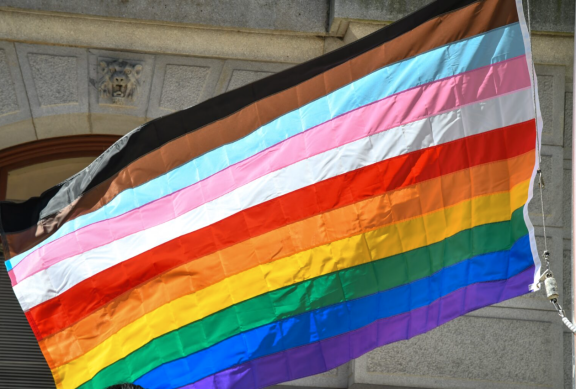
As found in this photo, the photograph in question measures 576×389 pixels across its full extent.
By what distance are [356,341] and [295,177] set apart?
1.06 meters

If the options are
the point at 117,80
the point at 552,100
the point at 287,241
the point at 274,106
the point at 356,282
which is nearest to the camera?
the point at 356,282

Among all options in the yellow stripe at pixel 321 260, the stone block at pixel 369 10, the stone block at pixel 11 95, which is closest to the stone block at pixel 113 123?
the stone block at pixel 11 95

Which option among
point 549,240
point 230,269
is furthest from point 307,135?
point 549,240

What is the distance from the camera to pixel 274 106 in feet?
16.0

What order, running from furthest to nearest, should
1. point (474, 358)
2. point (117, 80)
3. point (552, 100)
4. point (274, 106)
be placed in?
point (552, 100)
point (117, 80)
point (474, 358)
point (274, 106)

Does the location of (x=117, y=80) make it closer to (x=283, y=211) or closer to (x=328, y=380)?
(x=283, y=211)

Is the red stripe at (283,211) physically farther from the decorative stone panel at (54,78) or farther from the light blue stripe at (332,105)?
the decorative stone panel at (54,78)

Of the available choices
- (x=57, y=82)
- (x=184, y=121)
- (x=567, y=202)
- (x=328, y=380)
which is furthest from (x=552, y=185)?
(x=57, y=82)

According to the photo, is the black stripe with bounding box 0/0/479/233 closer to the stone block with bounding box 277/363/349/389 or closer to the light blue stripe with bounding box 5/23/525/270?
the light blue stripe with bounding box 5/23/525/270

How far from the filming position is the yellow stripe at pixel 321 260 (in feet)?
15.2

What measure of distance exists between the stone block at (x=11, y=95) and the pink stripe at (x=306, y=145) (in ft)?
7.38

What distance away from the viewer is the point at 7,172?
7133 millimetres

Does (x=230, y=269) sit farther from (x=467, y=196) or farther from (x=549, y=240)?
(x=549, y=240)

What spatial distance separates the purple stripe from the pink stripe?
106 cm
